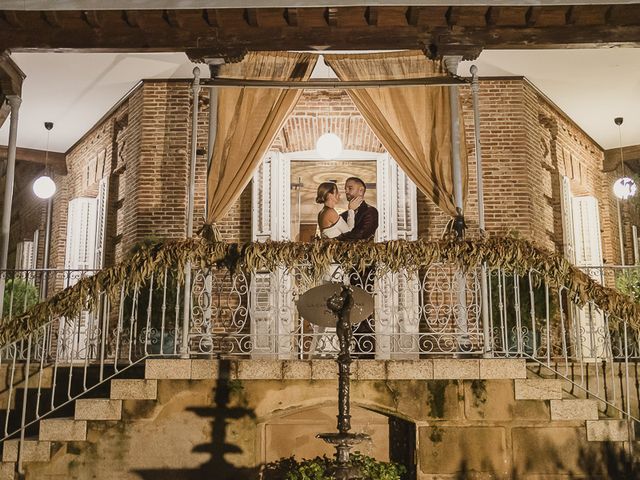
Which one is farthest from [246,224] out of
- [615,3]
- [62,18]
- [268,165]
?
[615,3]

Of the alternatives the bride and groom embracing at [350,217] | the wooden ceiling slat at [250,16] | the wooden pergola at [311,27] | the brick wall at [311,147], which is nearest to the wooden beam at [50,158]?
the brick wall at [311,147]

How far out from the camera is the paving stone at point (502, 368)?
7.29m

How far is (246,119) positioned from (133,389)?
3546 millimetres

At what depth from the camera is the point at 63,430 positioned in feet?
23.4

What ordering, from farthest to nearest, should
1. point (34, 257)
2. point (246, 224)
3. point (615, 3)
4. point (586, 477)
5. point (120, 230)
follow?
1. point (34, 257)
2. point (120, 230)
3. point (246, 224)
4. point (615, 3)
5. point (586, 477)

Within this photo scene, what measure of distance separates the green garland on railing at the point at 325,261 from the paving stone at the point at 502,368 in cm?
83

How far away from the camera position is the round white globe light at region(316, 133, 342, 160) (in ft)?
34.5

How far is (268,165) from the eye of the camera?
37.0ft

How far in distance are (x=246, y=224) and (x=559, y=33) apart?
4907 millimetres

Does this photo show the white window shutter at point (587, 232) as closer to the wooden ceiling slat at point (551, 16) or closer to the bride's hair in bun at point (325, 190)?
the wooden ceiling slat at point (551, 16)

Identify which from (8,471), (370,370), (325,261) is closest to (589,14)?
(325,261)

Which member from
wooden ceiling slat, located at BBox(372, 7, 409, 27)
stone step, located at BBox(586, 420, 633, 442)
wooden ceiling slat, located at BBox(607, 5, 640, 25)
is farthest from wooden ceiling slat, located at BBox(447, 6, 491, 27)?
stone step, located at BBox(586, 420, 633, 442)

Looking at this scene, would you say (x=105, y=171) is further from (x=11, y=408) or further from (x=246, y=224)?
(x=11, y=408)

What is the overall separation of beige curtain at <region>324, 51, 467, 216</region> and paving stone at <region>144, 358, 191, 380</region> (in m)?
3.44
